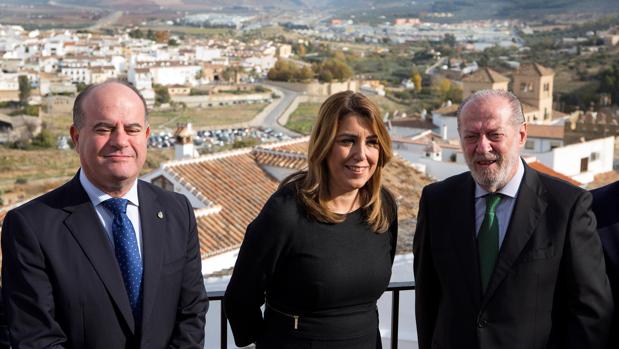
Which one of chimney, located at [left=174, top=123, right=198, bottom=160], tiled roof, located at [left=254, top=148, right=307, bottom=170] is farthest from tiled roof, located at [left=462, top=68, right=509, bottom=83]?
tiled roof, located at [left=254, top=148, right=307, bottom=170]

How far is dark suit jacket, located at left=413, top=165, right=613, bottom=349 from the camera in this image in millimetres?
1730

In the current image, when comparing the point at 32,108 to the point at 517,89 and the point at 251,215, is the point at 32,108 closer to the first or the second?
the point at 517,89

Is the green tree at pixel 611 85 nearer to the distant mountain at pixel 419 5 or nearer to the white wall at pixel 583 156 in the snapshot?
the white wall at pixel 583 156

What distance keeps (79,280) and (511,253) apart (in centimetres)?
93

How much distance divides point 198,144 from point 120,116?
123 ft

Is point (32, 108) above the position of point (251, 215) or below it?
below

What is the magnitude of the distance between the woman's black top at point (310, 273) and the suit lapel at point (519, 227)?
0.26m

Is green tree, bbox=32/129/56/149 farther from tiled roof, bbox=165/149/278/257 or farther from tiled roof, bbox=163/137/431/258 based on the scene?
tiled roof, bbox=165/149/278/257

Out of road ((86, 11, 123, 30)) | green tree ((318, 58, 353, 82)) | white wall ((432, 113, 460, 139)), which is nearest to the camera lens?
white wall ((432, 113, 460, 139))

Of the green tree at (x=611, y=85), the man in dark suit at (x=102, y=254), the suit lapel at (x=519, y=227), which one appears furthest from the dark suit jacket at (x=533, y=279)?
the green tree at (x=611, y=85)

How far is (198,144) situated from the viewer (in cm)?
3888

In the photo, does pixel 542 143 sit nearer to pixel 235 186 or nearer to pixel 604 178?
pixel 604 178

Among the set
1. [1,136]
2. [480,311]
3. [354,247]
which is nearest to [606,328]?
[480,311]

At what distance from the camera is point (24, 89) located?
175ft
